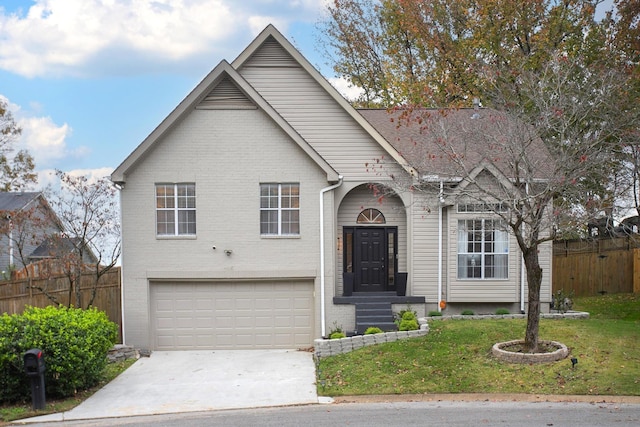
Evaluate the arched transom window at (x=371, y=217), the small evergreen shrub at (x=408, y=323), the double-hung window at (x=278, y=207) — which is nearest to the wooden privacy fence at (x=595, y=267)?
the arched transom window at (x=371, y=217)

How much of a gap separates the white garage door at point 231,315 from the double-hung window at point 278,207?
1620 mm

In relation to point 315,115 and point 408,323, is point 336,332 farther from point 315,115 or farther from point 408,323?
point 315,115

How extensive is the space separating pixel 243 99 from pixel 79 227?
5972mm

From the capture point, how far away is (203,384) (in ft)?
43.8

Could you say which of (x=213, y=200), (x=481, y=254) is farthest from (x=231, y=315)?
(x=481, y=254)

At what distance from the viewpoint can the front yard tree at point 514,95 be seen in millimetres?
13742

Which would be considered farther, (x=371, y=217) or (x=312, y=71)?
(x=371, y=217)

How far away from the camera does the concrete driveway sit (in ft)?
38.2

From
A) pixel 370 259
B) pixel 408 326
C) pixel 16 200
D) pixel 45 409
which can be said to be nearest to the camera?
pixel 45 409

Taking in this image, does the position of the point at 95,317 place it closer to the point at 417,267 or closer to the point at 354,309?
the point at 354,309

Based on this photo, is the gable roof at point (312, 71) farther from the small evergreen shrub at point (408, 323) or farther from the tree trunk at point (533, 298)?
the tree trunk at point (533, 298)

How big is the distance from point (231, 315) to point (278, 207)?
344 centimetres

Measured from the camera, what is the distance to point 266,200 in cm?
1733

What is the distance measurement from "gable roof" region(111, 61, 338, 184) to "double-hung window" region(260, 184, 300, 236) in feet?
4.01
